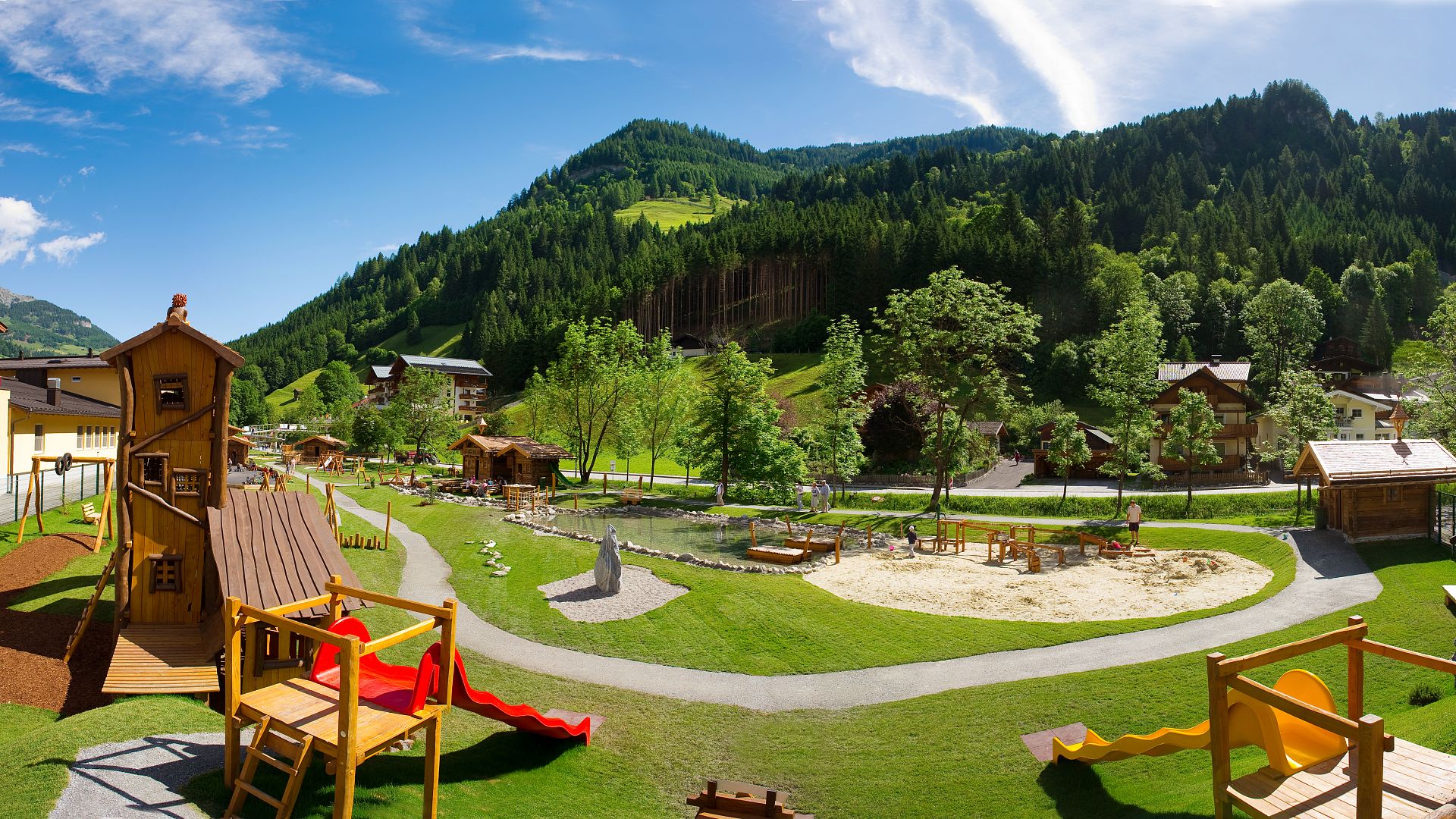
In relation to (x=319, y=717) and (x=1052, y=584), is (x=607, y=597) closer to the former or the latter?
(x=1052, y=584)

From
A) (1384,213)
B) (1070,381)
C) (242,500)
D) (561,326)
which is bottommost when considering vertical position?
(242,500)

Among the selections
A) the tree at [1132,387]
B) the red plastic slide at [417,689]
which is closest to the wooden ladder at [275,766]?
the red plastic slide at [417,689]

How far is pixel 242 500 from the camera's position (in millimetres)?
15023

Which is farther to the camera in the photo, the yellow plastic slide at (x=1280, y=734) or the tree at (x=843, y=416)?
the tree at (x=843, y=416)

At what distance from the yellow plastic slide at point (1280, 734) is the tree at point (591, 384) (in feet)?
151

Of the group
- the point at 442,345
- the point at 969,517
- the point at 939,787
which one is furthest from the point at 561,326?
the point at 939,787

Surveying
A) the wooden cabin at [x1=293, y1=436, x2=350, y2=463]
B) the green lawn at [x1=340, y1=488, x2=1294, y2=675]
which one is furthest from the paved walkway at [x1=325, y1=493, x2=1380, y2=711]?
the wooden cabin at [x1=293, y1=436, x2=350, y2=463]

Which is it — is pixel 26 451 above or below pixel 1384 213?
below

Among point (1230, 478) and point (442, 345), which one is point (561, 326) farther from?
point (1230, 478)

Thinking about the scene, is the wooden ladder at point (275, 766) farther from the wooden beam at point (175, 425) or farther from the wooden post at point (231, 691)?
the wooden beam at point (175, 425)

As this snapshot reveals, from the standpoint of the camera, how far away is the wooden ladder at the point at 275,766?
7.81 m

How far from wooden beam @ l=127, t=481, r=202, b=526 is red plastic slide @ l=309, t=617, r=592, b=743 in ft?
17.5

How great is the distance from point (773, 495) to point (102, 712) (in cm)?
3201

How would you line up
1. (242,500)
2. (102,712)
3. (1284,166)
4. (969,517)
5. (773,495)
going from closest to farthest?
(102,712), (242,500), (969,517), (773,495), (1284,166)
